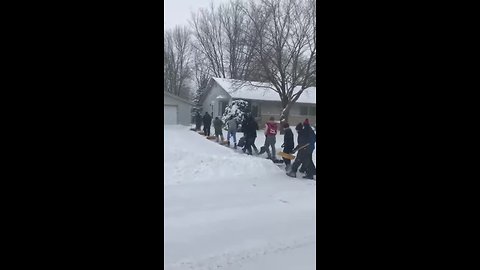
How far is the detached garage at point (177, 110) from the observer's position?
92.6 feet

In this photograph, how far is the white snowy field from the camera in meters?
4.01

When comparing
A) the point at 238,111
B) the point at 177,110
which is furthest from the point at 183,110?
the point at 238,111

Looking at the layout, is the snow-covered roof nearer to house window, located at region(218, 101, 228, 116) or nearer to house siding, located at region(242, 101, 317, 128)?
house siding, located at region(242, 101, 317, 128)

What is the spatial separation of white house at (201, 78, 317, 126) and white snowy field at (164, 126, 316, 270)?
17.6 metres

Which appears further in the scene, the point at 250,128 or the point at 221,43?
the point at 221,43

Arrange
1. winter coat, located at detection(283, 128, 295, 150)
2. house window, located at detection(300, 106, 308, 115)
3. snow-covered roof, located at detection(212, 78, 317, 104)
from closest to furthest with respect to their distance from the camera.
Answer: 1. winter coat, located at detection(283, 128, 295, 150)
2. snow-covered roof, located at detection(212, 78, 317, 104)
3. house window, located at detection(300, 106, 308, 115)

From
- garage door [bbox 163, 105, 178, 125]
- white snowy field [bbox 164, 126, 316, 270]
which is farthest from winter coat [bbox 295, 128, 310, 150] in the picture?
garage door [bbox 163, 105, 178, 125]

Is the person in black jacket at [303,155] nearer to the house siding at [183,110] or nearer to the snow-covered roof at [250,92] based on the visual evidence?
the snow-covered roof at [250,92]

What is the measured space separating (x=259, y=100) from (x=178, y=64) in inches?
940

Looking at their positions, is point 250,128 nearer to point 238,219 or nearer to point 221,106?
point 238,219

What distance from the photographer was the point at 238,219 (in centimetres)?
533
